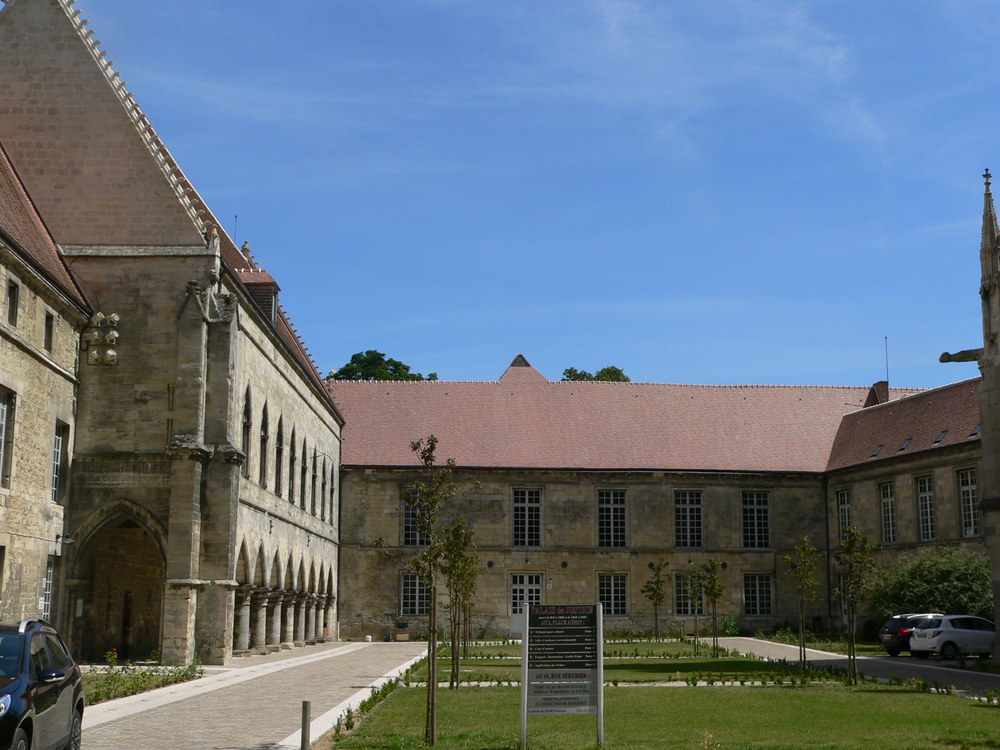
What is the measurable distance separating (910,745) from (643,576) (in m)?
35.9

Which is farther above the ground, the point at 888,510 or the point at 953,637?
the point at 888,510

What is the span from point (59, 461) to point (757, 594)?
31.8 m

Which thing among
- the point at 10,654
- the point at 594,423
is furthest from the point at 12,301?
the point at 594,423

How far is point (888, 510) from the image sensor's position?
45.2 m

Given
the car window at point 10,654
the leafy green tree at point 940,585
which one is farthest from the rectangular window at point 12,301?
the leafy green tree at point 940,585

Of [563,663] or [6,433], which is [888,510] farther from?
[563,663]

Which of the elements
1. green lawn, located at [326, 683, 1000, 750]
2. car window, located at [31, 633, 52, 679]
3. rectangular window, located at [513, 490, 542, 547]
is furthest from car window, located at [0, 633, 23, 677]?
rectangular window, located at [513, 490, 542, 547]

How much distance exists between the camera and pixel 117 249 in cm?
2770

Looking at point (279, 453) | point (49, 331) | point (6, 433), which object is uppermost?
point (49, 331)

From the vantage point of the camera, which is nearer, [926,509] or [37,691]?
[37,691]

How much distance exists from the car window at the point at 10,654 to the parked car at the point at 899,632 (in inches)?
1107

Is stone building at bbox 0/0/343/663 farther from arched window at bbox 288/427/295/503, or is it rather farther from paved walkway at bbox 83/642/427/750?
arched window at bbox 288/427/295/503

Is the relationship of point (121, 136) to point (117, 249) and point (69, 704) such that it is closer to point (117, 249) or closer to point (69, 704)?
point (117, 249)

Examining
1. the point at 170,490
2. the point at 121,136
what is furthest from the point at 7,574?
the point at 121,136
